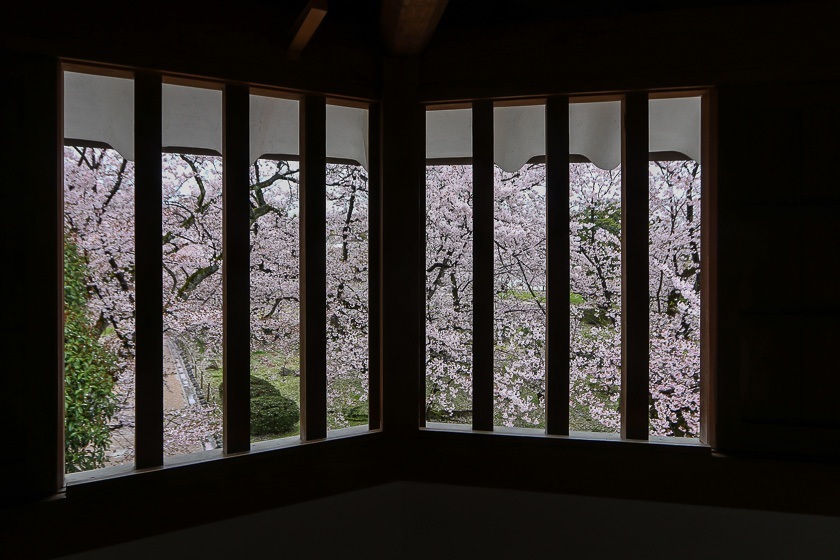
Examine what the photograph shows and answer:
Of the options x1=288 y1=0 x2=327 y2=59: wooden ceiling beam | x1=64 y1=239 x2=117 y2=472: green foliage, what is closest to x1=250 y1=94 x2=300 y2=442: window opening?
x1=64 y1=239 x2=117 y2=472: green foliage

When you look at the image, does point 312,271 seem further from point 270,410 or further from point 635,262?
point 270,410

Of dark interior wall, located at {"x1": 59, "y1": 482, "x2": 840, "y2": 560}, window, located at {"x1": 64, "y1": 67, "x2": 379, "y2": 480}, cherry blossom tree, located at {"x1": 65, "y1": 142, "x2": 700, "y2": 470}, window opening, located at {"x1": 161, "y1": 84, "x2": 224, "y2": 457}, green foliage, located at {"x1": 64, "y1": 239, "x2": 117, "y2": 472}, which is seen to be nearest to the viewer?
dark interior wall, located at {"x1": 59, "y1": 482, "x2": 840, "y2": 560}

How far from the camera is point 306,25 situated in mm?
1370

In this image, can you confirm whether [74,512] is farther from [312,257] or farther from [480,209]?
[480,209]

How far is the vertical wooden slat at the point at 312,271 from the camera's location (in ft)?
5.31

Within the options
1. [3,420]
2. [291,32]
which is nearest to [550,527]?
[3,420]

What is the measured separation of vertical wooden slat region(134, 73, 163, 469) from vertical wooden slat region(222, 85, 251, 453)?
0.19 meters

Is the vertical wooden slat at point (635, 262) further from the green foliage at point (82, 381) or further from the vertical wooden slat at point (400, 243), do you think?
the green foliage at point (82, 381)

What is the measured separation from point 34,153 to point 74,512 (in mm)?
967

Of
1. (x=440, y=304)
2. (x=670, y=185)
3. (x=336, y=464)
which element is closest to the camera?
(x=336, y=464)

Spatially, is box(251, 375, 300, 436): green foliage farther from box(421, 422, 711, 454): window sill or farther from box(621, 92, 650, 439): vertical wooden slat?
box(621, 92, 650, 439): vertical wooden slat

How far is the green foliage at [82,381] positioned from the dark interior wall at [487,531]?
3.88m

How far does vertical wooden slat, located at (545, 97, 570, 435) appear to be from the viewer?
1.62 m

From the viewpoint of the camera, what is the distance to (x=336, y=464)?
1638mm
